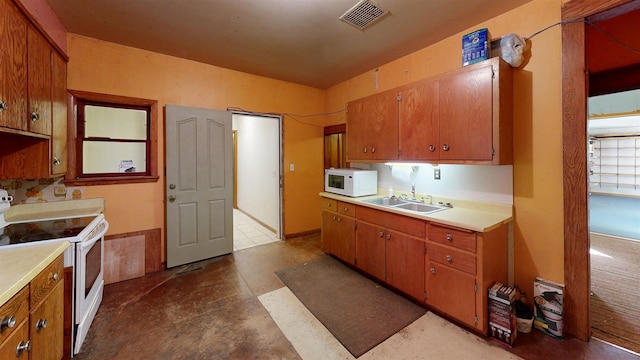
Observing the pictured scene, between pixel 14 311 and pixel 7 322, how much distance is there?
79mm

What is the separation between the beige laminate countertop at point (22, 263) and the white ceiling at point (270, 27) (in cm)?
198

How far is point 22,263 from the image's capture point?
119cm

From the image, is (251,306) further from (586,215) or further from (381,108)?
(586,215)

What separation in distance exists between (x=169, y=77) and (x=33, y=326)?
277 cm

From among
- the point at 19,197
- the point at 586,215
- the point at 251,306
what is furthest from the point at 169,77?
the point at 586,215

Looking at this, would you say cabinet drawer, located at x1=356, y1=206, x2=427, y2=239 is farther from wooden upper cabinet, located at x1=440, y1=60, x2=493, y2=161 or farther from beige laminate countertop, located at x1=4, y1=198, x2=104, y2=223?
beige laminate countertop, located at x1=4, y1=198, x2=104, y2=223

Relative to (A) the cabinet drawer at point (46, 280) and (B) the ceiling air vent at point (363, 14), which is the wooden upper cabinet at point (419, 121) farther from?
(A) the cabinet drawer at point (46, 280)

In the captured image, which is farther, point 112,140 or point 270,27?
point 112,140

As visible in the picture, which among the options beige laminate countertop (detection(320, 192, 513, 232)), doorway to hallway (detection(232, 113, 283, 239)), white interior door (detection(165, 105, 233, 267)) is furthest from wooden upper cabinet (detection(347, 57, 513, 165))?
white interior door (detection(165, 105, 233, 267))

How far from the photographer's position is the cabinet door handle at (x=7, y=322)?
3.07 feet

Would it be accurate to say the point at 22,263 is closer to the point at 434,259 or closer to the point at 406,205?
the point at 434,259

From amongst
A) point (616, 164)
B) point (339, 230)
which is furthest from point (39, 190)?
point (616, 164)

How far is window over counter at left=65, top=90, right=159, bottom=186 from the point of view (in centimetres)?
262

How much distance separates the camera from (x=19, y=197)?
7.44 feet
